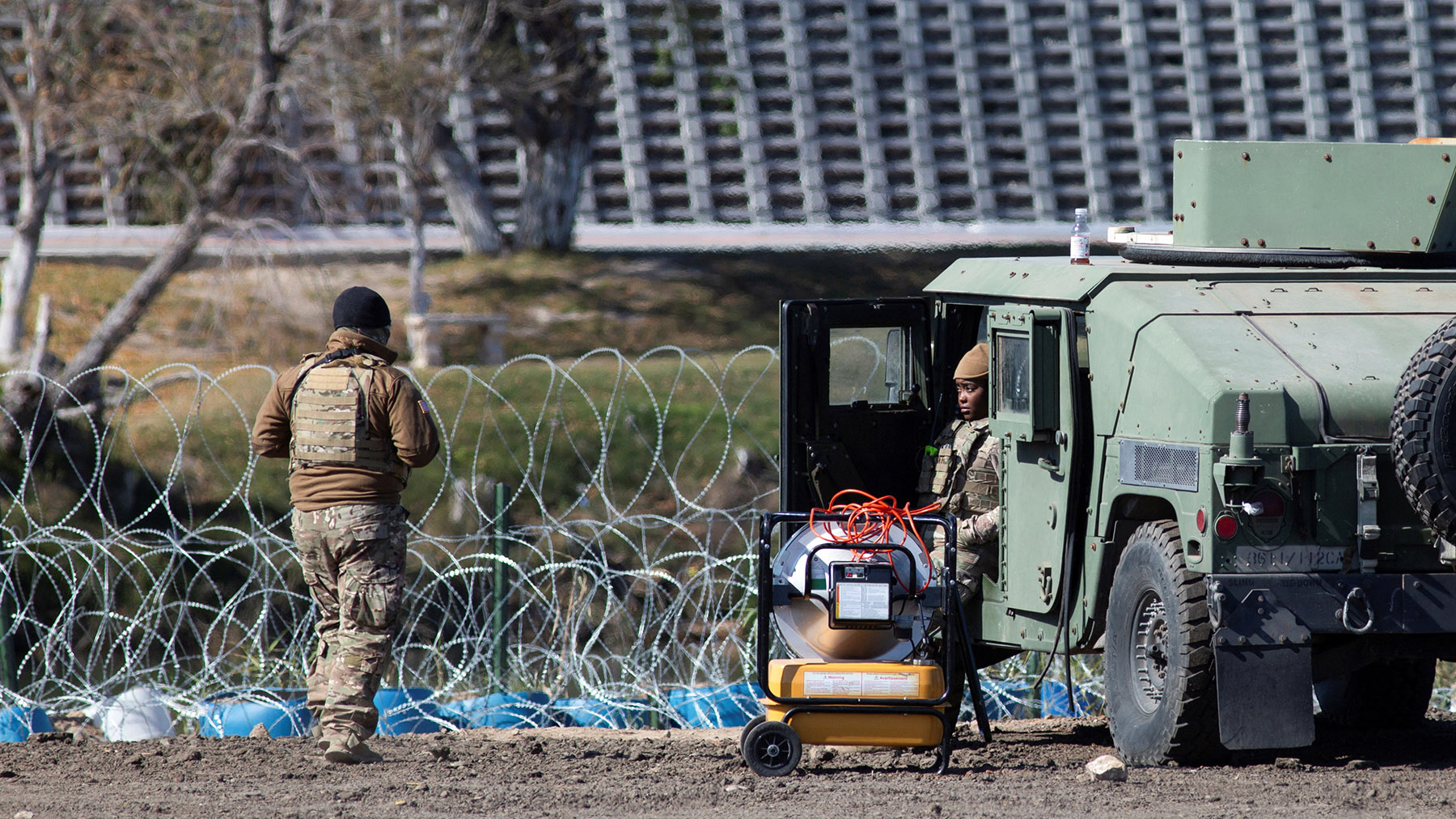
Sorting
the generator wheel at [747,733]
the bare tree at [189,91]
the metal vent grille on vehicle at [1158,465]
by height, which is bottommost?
the generator wheel at [747,733]

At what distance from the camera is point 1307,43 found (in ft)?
80.1

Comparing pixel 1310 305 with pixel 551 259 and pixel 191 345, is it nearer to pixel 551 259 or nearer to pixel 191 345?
pixel 191 345

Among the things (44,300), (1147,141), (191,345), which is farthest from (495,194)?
(44,300)

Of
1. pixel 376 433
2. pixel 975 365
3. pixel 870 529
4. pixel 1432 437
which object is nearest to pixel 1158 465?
pixel 1432 437

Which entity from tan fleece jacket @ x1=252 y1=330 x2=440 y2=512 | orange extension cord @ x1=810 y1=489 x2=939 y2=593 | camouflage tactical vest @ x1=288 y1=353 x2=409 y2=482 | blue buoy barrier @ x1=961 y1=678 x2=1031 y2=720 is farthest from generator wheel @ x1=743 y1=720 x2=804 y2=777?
blue buoy barrier @ x1=961 y1=678 x2=1031 y2=720

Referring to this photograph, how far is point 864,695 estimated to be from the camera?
5578 millimetres

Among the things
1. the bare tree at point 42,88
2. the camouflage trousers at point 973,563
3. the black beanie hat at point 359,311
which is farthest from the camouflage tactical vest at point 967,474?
the bare tree at point 42,88

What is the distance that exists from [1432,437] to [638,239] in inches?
706

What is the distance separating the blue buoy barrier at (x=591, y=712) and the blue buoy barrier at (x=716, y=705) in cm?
17

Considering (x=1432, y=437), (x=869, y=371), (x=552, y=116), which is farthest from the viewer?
(x=552, y=116)

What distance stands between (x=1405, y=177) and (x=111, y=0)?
991 centimetres

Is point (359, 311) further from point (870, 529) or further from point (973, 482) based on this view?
point (973, 482)

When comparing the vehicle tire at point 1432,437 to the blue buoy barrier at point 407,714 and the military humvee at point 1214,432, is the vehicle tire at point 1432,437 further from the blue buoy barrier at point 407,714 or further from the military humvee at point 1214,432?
the blue buoy barrier at point 407,714

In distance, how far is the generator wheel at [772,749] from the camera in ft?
18.3
